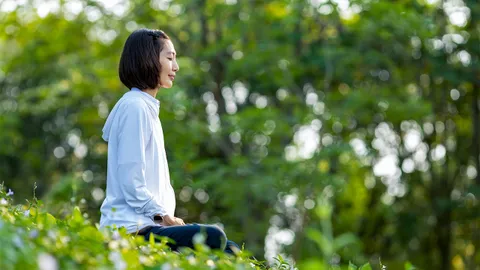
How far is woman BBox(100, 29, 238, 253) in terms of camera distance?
4.25 m

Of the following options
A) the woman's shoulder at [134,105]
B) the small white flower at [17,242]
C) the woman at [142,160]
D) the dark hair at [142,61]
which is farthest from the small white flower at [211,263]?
the dark hair at [142,61]

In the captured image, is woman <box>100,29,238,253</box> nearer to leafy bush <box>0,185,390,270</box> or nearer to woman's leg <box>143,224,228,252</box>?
woman's leg <box>143,224,228,252</box>

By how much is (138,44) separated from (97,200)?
578 inches

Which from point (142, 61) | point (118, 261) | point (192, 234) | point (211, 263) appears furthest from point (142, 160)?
point (118, 261)

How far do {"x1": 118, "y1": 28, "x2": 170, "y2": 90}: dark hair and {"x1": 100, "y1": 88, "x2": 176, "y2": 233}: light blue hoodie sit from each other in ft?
0.39

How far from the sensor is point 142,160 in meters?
4.28

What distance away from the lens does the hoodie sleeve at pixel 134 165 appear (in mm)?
4254

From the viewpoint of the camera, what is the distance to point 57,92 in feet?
62.8

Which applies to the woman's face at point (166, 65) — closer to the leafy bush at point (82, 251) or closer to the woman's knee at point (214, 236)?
the woman's knee at point (214, 236)

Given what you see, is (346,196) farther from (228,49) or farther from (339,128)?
(228,49)

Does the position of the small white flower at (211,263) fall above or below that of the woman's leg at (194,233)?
above

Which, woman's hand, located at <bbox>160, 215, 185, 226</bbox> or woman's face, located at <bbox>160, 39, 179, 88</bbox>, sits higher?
woman's face, located at <bbox>160, 39, 179, 88</bbox>

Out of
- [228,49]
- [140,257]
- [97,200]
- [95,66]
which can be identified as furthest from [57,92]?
[140,257]

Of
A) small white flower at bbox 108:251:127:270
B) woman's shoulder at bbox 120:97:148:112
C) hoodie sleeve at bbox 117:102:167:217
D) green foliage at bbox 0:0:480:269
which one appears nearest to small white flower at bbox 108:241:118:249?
small white flower at bbox 108:251:127:270
